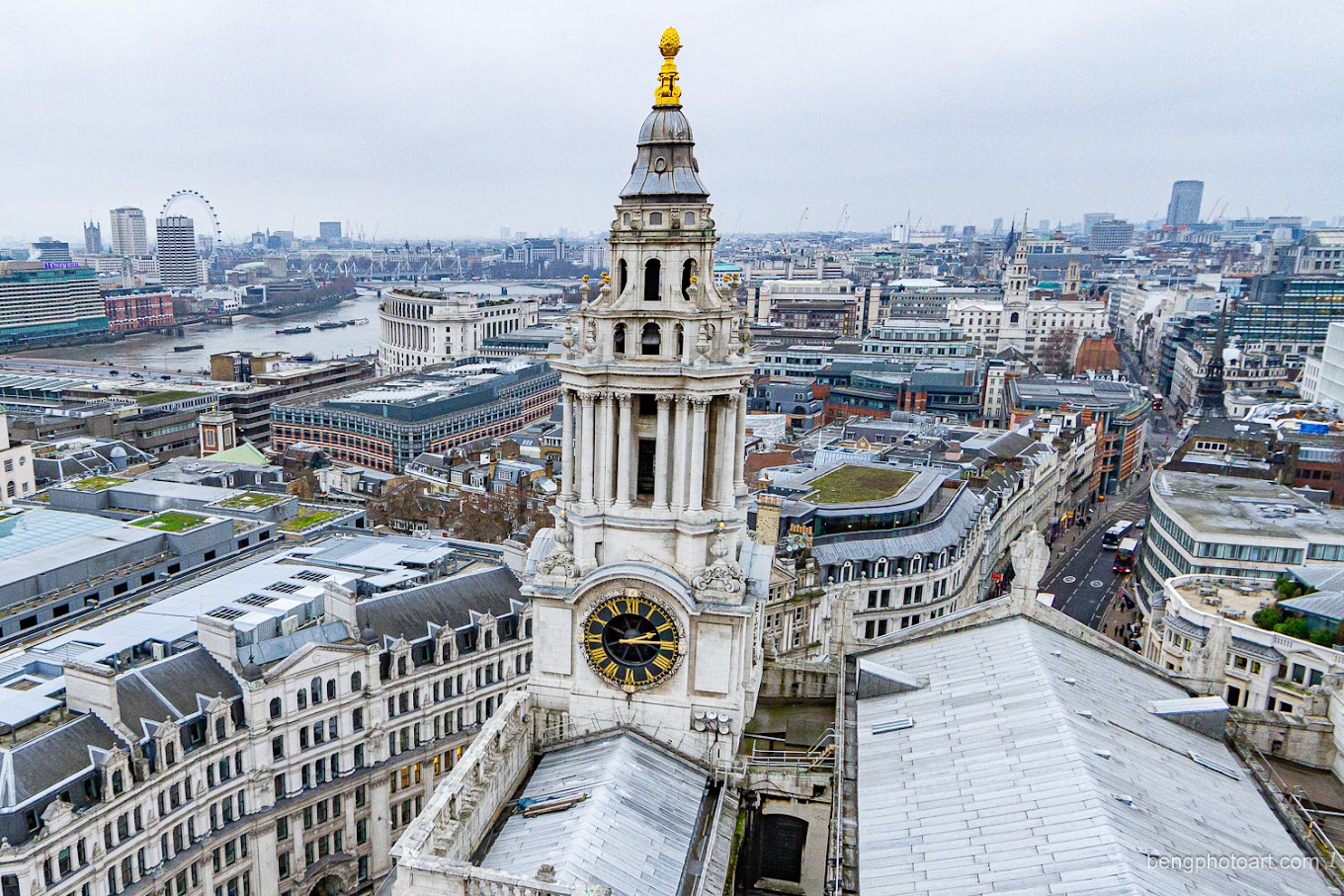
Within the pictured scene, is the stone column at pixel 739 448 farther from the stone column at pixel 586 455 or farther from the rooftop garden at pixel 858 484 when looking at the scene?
the rooftop garden at pixel 858 484

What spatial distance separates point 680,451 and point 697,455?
0.69m

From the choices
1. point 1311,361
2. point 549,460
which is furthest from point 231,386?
point 1311,361

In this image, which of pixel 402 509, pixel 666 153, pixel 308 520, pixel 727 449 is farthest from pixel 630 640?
pixel 402 509

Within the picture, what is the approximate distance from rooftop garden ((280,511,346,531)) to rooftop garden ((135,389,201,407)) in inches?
3718

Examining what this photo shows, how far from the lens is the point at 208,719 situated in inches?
1945

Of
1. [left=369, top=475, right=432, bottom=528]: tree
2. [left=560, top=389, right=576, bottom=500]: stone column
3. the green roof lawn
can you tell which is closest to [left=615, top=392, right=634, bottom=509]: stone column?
[left=560, top=389, right=576, bottom=500]: stone column

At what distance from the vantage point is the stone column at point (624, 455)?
123 ft

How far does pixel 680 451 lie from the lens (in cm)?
3741

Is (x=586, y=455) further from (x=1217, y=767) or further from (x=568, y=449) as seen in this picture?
(x=1217, y=767)

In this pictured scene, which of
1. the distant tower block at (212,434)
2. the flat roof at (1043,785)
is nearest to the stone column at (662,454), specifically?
the flat roof at (1043,785)

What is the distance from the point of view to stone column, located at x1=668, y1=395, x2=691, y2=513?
37.1 meters

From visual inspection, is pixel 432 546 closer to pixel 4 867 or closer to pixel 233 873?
pixel 233 873

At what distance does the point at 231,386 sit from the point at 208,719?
15582 cm

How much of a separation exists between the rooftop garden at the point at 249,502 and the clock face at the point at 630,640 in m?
56.3
